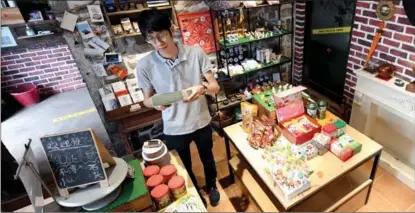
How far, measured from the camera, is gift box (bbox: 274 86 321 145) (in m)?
1.73

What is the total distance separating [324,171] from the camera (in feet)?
5.09

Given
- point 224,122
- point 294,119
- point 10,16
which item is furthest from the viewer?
Result: point 224,122

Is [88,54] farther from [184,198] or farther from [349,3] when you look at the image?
[349,3]

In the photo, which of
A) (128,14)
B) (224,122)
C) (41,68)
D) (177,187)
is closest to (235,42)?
(224,122)

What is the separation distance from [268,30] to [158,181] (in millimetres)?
2263

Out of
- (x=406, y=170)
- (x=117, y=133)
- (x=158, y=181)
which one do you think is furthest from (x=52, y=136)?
(x=406, y=170)

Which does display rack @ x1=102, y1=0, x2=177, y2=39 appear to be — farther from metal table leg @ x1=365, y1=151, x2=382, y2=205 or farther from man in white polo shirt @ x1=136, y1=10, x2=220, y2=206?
metal table leg @ x1=365, y1=151, x2=382, y2=205

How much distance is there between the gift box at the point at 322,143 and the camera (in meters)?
1.65

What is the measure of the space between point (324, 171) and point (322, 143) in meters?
0.19

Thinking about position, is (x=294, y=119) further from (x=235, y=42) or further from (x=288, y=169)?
(x=235, y=42)

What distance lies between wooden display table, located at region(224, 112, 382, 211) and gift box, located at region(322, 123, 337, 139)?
126mm

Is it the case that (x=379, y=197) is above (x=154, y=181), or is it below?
below

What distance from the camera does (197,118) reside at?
172 centimetres

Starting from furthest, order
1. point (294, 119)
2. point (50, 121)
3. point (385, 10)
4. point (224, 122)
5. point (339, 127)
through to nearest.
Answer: point (50, 121) < point (224, 122) < point (385, 10) < point (294, 119) < point (339, 127)
